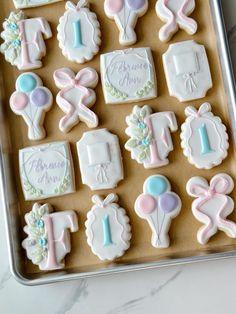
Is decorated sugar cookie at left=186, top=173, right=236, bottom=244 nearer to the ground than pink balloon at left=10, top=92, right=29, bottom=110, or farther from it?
nearer to the ground

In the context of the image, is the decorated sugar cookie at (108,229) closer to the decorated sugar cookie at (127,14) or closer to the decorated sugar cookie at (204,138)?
the decorated sugar cookie at (204,138)

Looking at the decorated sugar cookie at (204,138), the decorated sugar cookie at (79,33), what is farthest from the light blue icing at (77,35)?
the decorated sugar cookie at (204,138)

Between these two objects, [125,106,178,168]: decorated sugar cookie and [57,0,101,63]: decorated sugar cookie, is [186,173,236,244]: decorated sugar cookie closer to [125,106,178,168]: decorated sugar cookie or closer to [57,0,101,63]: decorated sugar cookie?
[125,106,178,168]: decorated sugar cookie

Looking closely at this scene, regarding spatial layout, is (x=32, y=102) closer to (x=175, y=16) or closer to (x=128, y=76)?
(x=128, y=76)

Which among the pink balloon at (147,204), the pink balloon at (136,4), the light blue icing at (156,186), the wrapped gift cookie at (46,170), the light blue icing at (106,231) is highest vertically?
the pink balloon at (136,4)

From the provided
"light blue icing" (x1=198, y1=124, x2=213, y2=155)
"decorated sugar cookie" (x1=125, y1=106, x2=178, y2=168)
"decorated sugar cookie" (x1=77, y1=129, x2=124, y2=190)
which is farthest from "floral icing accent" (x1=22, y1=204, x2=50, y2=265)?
"light blue icing" (x1=198, y1=124, x2=213, y2=155)
